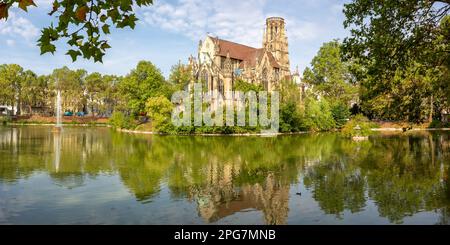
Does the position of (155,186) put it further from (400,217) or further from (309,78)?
(309,78)

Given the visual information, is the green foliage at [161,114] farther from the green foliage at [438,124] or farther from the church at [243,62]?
the green foliage at [438,124]

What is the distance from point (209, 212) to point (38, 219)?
5401 mm

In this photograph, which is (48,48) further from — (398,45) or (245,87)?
(245,87)

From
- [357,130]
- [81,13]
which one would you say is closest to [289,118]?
[357,130]

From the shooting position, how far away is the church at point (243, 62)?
2785 inches

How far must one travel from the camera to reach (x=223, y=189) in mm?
Answer: 17094

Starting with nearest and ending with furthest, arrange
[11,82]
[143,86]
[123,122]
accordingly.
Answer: [143,86], [123,122], [11,82]

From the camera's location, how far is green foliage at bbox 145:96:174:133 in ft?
186

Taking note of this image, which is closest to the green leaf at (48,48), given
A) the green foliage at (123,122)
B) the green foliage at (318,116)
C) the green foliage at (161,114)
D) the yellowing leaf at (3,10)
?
the yellowing leaf at (3,10)

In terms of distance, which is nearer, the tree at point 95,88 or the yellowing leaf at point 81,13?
the yellowing leaf at point 81,13

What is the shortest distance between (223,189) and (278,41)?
77.1 m

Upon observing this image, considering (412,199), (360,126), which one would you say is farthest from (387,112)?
(360,126)

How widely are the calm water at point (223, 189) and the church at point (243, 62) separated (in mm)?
43320

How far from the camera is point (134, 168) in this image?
23.0m
